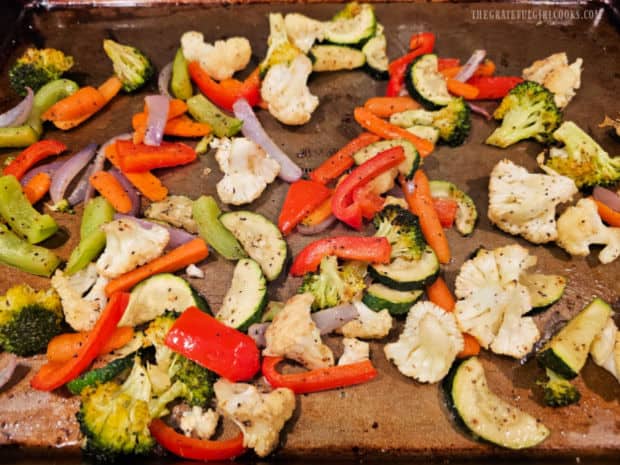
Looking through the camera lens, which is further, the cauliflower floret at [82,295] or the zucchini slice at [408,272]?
the zucchini slice at [408,272]

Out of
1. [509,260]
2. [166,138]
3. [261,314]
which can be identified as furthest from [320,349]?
[166,138]

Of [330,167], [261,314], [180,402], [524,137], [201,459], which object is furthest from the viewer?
[524,137]

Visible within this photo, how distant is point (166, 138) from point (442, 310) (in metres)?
2.23

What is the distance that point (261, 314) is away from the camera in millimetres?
3070

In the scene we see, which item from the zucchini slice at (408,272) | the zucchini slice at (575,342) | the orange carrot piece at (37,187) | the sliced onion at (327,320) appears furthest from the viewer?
the orange carrot piece at (37,187)

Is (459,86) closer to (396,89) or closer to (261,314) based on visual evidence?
(396,89)

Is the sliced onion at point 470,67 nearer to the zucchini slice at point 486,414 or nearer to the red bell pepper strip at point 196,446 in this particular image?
the zucchini slice at point 486,414

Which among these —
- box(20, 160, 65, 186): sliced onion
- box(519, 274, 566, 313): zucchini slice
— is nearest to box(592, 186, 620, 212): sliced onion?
box(519, 274, 566, 313): zucchini slice

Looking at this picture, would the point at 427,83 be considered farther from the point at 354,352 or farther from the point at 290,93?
the point at 354,352

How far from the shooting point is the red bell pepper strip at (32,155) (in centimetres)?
370

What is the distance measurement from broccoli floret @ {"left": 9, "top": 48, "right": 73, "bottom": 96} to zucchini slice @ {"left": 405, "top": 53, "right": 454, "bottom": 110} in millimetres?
2578

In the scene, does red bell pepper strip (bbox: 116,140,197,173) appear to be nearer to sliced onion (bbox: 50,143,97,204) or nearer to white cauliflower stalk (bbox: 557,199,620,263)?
sliced onion (bbox: 50,143,97,204)

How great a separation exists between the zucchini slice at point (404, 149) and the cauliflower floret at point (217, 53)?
1274 mm

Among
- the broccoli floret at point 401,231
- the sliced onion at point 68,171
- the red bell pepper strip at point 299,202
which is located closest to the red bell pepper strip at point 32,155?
the sliced onion at point 68,171
